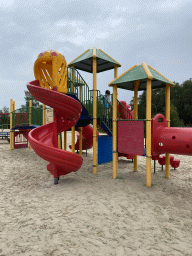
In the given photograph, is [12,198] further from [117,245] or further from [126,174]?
[126,174]

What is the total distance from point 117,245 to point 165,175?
14.5 feet

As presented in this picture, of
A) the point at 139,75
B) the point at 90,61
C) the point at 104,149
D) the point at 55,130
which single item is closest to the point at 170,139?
the point at 139,75

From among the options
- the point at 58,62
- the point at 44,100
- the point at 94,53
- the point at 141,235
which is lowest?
the point at 141,235

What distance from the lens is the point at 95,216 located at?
404 cm

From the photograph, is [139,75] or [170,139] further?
[139,75]

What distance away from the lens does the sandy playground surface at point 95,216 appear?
3.09 m

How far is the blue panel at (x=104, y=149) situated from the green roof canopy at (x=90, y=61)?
326cm

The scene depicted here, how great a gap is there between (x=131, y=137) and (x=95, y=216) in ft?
9.45

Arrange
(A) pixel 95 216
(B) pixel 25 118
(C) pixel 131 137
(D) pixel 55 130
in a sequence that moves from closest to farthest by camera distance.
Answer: (A) pixel 95 216 < (C) pixel 131 137 < (D) pixel 55 130 < (B) pixel 25 118

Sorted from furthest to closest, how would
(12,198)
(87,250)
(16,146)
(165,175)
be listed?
→ (16,146) < (165,175) < (12,198) < (87,250)

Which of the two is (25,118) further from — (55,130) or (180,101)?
(180,101)

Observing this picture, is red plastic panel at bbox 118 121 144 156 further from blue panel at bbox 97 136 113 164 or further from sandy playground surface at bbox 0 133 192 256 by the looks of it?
blue panel at bbox 97 136 113 164

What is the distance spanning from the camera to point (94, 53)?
730cm

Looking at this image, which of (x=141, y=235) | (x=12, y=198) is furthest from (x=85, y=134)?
(x=141, y=235)
